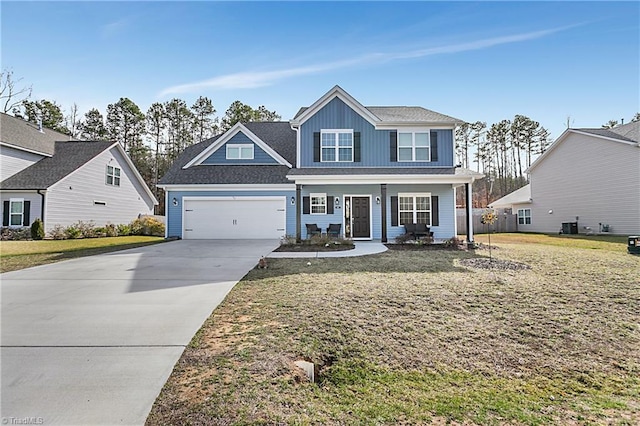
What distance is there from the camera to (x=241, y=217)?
1584 cm

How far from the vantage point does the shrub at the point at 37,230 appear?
1620 centimetres

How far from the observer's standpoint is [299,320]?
434 cm

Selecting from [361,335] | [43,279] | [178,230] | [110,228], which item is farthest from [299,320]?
[110,228]

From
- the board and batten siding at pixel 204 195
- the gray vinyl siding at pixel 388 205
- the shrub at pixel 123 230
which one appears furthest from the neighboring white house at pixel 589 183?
the shrub at pixel 123 230

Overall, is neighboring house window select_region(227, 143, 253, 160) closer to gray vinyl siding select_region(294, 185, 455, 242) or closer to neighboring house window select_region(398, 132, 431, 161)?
gray vinyl siding select_region(294, 185, 455, 242)

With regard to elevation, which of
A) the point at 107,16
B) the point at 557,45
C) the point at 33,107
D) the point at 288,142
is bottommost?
the point at 288,142

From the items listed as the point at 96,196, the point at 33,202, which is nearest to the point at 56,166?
the point at 96,196

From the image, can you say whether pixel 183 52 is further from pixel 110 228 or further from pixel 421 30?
pixel 110 228

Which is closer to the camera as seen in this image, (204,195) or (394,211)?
(394,211)

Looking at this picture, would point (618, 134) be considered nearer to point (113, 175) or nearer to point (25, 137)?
point (113, 175)

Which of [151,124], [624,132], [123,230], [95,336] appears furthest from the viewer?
[151,124]

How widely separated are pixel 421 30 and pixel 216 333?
11.9m

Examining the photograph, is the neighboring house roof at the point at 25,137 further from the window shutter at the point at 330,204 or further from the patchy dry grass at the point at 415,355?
the patchy dry grass at the point at 415,355

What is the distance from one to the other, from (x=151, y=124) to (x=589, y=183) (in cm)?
3657
